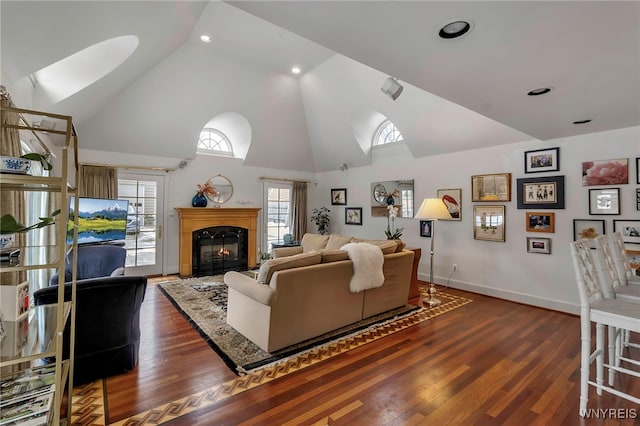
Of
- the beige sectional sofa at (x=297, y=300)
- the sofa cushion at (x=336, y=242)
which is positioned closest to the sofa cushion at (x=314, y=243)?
the sofa cushion at (x=336, y=242)

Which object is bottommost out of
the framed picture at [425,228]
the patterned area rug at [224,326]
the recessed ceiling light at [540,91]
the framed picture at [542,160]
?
the patterned area rug at [224,326]

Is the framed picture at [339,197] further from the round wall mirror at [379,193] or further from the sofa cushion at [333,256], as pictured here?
the sofa cushion at [333,256]

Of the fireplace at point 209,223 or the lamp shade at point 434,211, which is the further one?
the fireplace at point 209,223

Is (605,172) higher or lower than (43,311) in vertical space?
higher

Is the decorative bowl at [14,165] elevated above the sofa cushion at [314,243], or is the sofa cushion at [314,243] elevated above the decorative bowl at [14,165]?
the decorative bowl at [14,165]

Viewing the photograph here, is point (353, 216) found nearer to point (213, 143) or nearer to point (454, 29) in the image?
point (213, 143)

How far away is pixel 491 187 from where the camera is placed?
4770 mm

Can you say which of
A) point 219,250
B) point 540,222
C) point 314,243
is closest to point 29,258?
point 314,243

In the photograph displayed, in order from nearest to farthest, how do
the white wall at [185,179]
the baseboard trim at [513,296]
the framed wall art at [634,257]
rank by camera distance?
the framed wall art at [634,257]
the baseboard trim at [513,296]
the white wall at [185,179]

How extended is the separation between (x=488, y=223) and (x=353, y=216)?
3.06m

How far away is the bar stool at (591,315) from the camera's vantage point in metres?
1.89

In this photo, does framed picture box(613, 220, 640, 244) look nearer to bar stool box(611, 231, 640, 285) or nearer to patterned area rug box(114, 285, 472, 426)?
bar stool box(611, 231, 640, 285)

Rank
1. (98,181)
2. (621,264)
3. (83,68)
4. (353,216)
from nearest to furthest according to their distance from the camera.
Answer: (621,264) < (83,68) < (98,181) < (353,216)

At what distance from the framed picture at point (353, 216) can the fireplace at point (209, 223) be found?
2.17m
